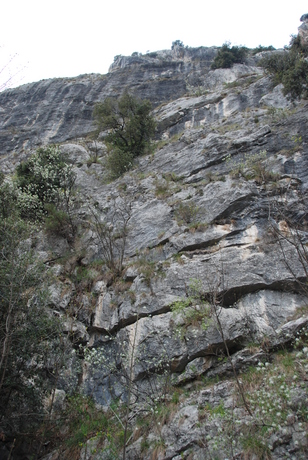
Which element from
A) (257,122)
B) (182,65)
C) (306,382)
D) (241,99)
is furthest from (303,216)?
(182,65)

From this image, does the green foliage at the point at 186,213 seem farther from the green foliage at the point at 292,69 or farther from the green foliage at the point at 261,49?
the green foliage at the point at 261,49

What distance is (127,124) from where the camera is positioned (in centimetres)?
2105

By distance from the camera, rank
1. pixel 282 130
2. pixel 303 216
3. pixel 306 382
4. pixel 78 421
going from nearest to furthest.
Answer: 1. pixel 306 382
2. pixel 78 421
3. pixel 303 216
4. pixel 282 130

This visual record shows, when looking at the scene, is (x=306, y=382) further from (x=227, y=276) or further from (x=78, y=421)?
(x=78, y=421)

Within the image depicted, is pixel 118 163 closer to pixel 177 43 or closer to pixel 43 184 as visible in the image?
pixel 43 184

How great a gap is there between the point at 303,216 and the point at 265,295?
306 centimetres

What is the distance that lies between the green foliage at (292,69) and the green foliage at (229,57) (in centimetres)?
1180

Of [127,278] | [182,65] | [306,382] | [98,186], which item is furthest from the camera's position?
[182,65]

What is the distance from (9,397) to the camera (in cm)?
715

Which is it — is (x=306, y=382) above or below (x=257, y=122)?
below

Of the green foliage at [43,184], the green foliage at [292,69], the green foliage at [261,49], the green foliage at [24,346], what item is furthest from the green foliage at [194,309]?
the green foliage at [261,49]

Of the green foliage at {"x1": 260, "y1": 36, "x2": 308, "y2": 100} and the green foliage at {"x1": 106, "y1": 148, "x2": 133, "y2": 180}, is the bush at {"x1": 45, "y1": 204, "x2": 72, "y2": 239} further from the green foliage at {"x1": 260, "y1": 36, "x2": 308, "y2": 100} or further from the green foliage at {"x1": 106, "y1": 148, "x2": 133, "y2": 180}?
the green foliage at {"x1": 260, "y1": 36, "x2": 308, "y2": 100}

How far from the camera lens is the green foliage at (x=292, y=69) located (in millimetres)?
15727

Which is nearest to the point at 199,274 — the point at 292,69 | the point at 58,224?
the point at 58,224
